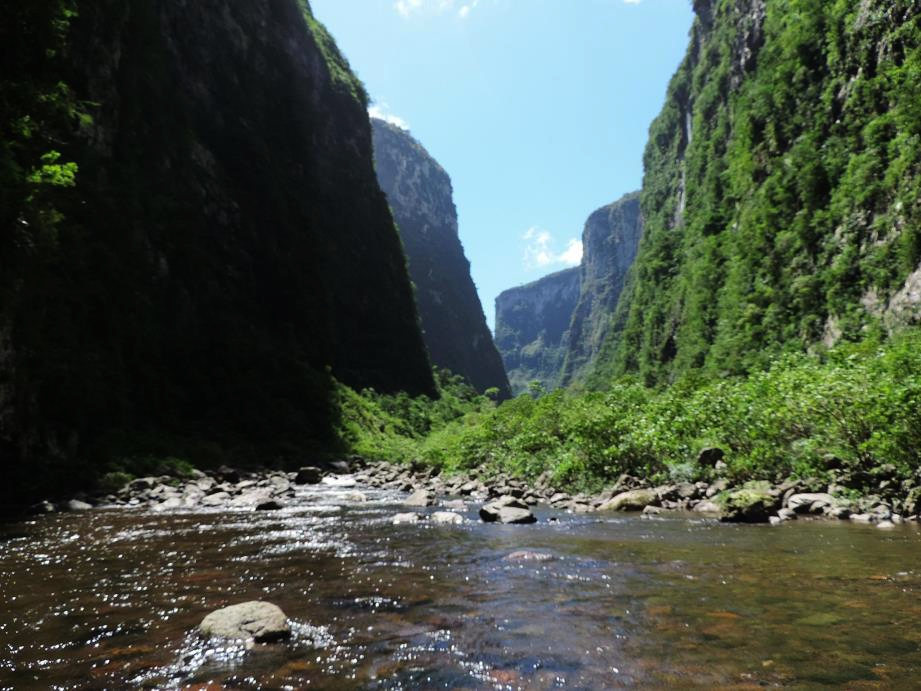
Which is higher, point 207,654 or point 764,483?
point 207,654

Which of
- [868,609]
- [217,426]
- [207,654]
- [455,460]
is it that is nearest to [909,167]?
[455,460]

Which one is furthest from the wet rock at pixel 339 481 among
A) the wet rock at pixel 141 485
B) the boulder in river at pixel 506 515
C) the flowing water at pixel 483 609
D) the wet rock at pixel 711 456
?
the flowing water at pixel 483 609

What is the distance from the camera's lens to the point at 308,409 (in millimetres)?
36656

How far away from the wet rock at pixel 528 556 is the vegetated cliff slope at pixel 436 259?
11968 cm

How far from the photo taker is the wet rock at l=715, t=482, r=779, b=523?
352 inches

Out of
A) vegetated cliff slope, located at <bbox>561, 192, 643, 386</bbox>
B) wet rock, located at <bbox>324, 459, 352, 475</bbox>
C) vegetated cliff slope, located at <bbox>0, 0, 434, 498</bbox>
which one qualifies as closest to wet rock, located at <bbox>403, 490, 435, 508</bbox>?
vegetated cliff slope, located at <bbox>0, 0, 434, 498</bbox>

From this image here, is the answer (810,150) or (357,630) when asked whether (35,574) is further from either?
(810,150)

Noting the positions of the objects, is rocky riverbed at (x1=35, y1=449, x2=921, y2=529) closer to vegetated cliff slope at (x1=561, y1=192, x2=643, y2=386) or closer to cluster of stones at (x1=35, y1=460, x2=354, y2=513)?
cluster of stones at (x1=35, y1=460, x2=354, y2=513)

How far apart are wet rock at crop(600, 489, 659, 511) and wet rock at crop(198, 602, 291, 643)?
28.2 feet

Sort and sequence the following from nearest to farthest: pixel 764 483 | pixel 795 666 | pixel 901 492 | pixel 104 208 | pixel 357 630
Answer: pixel 795 666, pixel 357 630, pixel 901 492, pixel 764 483, pixel 104 208

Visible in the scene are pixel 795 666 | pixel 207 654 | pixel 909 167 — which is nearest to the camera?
pixel 795 666

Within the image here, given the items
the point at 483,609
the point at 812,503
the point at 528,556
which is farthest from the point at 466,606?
the point at 812,503

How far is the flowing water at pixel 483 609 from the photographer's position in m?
3.21

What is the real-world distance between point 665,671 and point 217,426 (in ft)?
95.7
